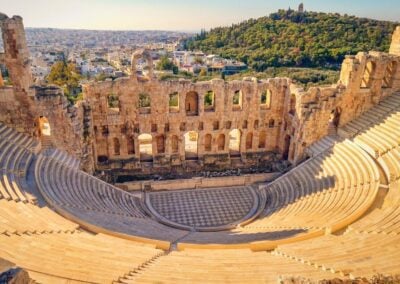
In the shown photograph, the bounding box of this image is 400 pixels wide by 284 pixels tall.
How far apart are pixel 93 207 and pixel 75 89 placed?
36.8 m

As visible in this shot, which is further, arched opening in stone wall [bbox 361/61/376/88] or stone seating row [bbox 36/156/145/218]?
arched opening in stone wall [bbox 361/61/376/88]

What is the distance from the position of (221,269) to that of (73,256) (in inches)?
180

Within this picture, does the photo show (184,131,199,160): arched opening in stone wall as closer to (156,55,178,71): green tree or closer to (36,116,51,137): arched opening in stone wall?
(36,116,51,137): arched opening in stone wall

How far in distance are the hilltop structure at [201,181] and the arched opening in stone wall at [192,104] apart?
0.10 metres

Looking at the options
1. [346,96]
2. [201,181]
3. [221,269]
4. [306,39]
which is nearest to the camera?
[221,269]

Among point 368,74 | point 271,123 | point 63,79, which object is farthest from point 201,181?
point 63,79

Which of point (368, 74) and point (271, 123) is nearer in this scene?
point (368, 74)

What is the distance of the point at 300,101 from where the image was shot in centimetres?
2302

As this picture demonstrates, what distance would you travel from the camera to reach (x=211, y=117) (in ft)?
80.3

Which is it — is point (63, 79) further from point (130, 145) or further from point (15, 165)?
point (15, 165)

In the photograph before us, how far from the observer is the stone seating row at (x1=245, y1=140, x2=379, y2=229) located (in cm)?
1605

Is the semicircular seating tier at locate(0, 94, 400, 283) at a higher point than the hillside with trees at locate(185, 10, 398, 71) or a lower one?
lower

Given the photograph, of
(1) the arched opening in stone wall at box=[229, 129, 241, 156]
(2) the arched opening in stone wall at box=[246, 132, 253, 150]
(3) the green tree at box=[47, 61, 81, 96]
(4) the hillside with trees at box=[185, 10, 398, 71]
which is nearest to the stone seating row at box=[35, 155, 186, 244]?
(1) the arched opening in stone wall at box=[229, 129, 241, 156]

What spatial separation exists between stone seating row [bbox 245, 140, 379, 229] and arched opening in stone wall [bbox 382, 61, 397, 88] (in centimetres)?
657
